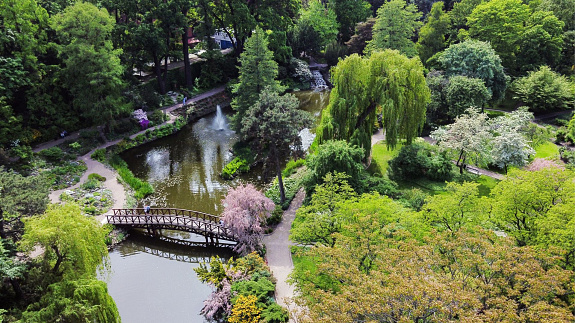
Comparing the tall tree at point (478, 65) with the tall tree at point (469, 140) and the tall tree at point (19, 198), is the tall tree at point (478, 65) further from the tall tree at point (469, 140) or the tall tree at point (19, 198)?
the tall tree at point (19, 198)

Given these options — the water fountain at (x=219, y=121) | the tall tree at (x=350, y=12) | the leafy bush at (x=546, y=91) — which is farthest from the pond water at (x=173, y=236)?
the tall tree at (x=350, y=12)

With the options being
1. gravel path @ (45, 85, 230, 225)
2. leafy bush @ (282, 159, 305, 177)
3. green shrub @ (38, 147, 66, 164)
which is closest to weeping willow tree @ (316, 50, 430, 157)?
leafy bush @ (282, 159, 305, 177)

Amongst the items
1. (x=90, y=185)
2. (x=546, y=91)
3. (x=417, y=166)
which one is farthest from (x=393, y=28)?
(x=90, y=185)

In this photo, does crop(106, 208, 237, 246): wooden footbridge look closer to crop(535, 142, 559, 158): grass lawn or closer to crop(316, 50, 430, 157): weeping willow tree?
crop(316, 50, 430, 157): weeping willow tree

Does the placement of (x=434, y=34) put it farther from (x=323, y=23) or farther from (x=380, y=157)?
(x=380, y=157)

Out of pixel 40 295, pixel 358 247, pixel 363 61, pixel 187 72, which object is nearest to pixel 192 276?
pixel 40 295

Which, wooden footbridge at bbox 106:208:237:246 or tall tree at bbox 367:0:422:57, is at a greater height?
tall tree at bbox 367:0:422:57
